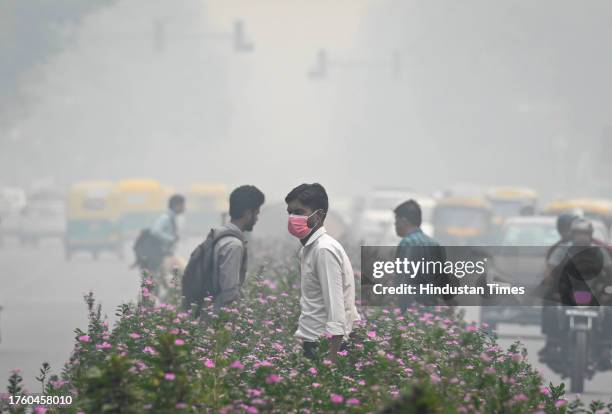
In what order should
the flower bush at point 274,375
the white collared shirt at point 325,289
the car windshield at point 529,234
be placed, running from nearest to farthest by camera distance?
1. the flower bush at point 274,375
2. the white collared shirt at point 325,289
3. the car windshield at point 529,234

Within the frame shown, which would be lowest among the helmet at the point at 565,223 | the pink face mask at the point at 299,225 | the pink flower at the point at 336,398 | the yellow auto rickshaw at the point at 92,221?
the pink flower at the point at 336,398

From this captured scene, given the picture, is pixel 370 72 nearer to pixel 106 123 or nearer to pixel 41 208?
pixel 106 123

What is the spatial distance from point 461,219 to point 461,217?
79 millimetres

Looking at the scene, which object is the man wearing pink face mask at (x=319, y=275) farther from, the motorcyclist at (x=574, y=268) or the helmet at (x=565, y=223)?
the helmet at (x=565, y=223)

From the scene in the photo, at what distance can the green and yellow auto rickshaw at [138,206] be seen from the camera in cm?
4809

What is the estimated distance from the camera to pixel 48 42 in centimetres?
4344

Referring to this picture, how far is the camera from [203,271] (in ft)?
31.7

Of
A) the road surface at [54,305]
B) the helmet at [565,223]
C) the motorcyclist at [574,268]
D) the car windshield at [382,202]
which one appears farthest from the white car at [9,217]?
the motorcyclist at [574,268]

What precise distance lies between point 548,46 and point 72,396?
8073 centimetres

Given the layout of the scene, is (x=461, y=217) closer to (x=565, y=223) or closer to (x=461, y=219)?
(x=461, y=219)

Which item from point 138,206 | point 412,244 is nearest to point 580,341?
point 412,244

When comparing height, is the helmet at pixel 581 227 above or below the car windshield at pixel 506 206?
below

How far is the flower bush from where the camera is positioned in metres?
6.07

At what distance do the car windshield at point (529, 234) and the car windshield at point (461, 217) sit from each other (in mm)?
16499
